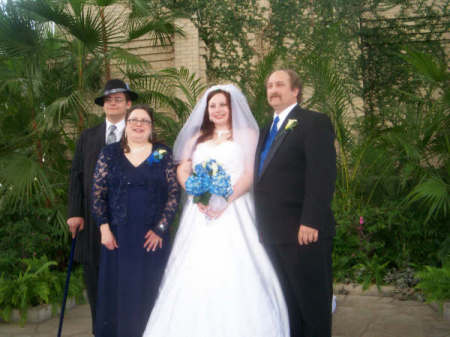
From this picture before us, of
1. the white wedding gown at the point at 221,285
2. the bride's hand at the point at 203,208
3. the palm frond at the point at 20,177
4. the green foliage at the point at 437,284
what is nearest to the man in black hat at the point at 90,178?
the white wedding gown at the point at 221,285

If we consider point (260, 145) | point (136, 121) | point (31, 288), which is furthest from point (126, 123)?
point (31, 288)

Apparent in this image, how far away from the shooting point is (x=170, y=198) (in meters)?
3.66

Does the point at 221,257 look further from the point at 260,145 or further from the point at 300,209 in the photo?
the point at 260,145

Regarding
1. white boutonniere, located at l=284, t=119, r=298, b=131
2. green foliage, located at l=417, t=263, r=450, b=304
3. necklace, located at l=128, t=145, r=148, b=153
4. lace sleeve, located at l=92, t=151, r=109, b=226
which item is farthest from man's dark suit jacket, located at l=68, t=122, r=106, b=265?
green foliage, located at l=417, t=263, r=450, b=304

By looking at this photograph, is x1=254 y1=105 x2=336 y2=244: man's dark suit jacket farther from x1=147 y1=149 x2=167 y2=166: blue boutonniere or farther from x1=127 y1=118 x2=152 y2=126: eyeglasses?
x1=127 y1=118 x2=152 y2=126: eyeglasses

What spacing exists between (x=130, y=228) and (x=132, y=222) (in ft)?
0.15

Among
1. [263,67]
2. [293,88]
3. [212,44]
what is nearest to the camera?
[293,88]

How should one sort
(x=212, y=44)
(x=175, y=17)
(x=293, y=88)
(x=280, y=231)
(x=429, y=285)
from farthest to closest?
(x=212, y=44)
(x=175, y=17)
(x=429, y=285)
(x=293, y=88)
(x=280, y=231)

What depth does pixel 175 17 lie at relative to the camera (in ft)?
28.7

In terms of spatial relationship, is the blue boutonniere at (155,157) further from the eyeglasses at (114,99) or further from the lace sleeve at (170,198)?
the eyeglasses at (114,99)

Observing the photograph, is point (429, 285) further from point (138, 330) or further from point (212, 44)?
point (212, 44)

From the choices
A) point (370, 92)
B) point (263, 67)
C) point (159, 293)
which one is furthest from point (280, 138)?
point (370, 92)

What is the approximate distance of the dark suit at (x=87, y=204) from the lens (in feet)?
13.0

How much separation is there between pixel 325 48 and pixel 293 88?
411 cm
